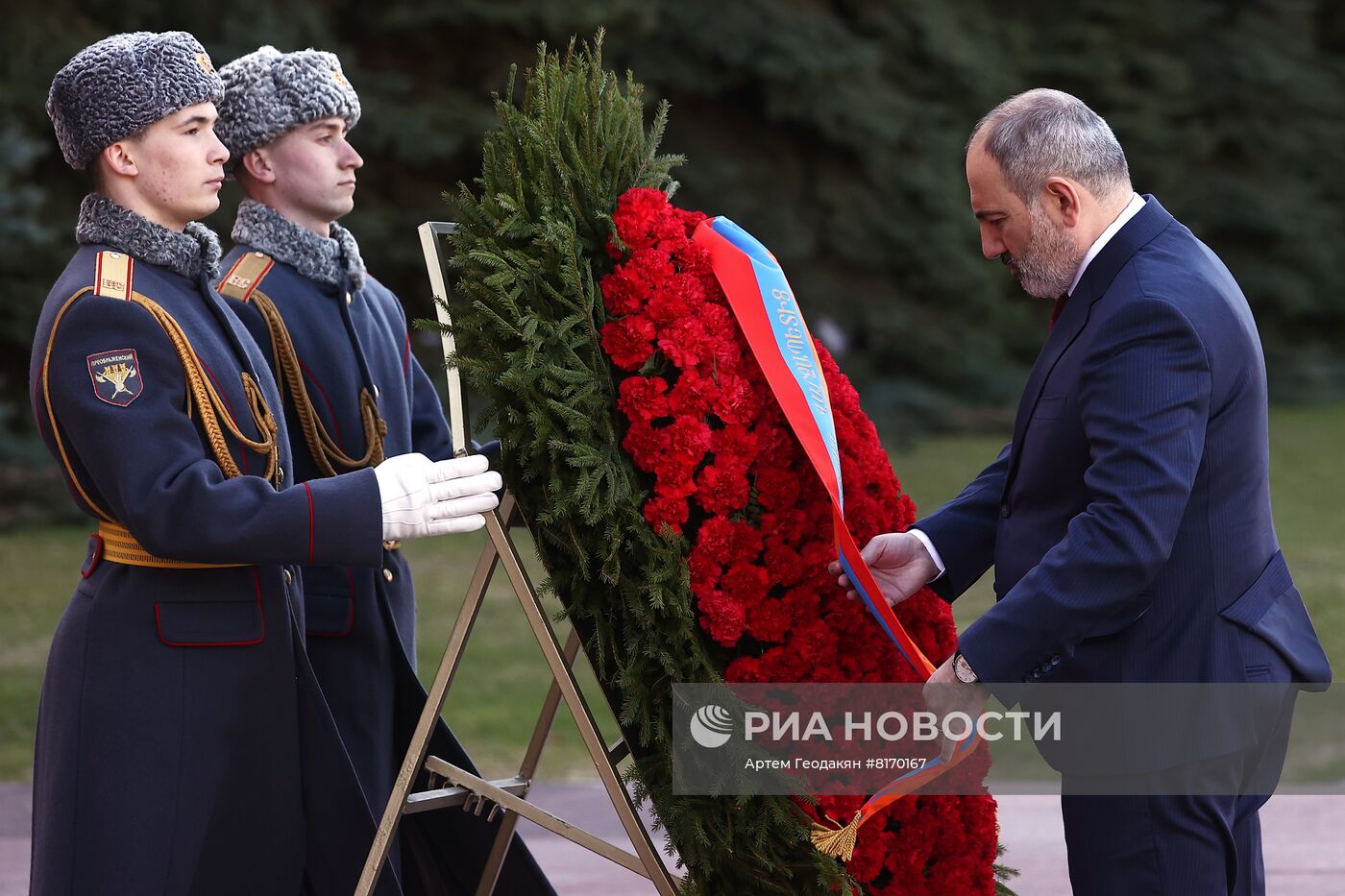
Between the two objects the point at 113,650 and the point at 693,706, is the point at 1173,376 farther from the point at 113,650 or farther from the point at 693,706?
the point at 113,650

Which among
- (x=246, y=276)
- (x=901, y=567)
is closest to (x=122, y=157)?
(x=246, y=276)

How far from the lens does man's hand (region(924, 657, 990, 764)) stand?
2596 mm

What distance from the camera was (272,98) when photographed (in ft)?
11.2

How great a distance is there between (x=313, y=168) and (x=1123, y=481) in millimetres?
1903

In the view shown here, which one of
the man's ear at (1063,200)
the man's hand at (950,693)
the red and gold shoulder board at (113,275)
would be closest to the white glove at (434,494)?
the red and gold shoulder board at (113,275)

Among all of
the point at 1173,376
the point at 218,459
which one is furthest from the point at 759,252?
the point at 218,459

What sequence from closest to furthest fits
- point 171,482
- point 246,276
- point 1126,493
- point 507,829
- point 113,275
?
point 1126,493 → point 171,482 → point 113,275 → point 507,829 → point 246,276

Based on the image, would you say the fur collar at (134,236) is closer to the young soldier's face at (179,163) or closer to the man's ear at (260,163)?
the young soldier's face at (179,163)

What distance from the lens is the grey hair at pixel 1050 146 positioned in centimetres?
259

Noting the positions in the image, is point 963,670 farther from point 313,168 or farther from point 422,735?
point 313,168

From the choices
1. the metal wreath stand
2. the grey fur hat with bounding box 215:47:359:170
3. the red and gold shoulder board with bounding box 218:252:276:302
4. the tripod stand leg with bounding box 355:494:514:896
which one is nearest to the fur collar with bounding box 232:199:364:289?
the red and gold shoulder board with bounding box 218:252:276:302

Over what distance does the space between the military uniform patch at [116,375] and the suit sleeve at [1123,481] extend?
1.43 meters

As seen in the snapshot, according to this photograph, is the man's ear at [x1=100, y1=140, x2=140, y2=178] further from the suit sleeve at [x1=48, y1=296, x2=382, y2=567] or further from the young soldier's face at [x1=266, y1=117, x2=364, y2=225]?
the young soldier's face at [x1=266, y1=117, x2=364, y2=225]

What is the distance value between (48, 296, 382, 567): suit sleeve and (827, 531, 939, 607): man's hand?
2.93 ft
